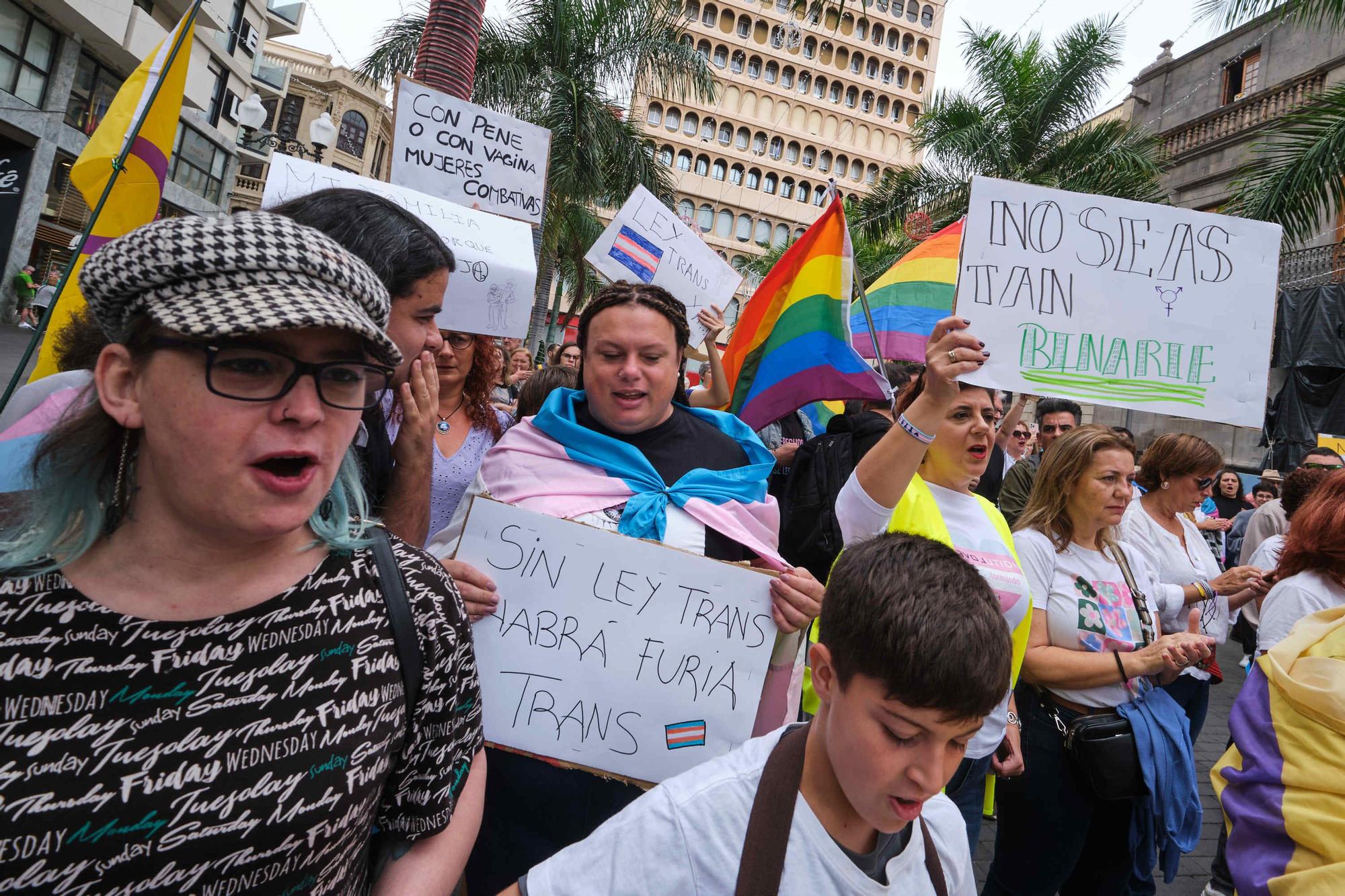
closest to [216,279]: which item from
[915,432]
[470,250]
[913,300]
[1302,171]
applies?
[915,432]

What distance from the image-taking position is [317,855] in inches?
46.1

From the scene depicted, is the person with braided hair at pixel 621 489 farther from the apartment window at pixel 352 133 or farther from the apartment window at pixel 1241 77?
the apartment window at pixel 352 133

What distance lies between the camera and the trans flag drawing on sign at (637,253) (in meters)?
4.86

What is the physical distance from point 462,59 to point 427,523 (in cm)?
357

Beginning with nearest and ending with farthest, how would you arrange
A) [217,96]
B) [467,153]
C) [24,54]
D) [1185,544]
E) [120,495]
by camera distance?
[120,495] < [467,153] < [1185,544] < [24,54] < [217,96]

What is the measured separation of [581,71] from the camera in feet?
51.3

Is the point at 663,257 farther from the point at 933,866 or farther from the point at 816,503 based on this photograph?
the point at 933,866

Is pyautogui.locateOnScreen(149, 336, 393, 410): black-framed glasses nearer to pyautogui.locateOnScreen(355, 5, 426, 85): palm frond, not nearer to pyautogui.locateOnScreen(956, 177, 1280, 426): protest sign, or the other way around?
pyautogui.locateOnScreen(956, 177, 1280, 426): protest sign

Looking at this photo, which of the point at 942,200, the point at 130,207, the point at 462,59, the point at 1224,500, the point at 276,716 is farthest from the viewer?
the point at 942,200

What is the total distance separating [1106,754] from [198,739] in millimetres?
2696

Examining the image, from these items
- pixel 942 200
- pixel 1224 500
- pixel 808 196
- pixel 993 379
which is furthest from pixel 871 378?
pixel 808 196

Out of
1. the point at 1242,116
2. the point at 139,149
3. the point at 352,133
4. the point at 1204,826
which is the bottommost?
the point at 1204,826

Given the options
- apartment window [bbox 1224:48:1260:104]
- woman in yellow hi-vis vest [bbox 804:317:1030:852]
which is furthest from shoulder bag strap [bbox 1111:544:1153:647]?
apartment window [bbox 1224:48:1260:104]

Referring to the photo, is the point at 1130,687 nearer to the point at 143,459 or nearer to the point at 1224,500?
the point at 143,459
